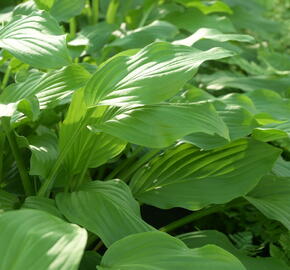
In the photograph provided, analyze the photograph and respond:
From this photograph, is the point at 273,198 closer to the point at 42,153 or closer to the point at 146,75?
the point at 146,75

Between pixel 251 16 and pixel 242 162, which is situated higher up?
pixel 242 162

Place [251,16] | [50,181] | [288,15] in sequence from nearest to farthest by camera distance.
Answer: [50,181]
[251,16]
[288,15]

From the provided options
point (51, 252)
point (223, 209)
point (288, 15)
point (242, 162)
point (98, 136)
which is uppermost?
point (51, 252)

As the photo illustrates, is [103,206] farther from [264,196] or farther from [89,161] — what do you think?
[264,196]

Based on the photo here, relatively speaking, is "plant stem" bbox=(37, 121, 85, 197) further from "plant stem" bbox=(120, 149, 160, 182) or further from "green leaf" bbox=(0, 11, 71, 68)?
"plant stem" bbox=(120, 149, 160, 182)

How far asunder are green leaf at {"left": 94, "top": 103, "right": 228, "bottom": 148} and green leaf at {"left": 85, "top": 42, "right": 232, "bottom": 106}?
7 cm

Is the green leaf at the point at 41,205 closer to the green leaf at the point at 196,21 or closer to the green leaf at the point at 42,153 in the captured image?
the green leaf at the point at 42,153

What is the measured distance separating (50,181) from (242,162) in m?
0.55

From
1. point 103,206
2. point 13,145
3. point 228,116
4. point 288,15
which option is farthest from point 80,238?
point 288,15

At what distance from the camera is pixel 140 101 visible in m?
1.44

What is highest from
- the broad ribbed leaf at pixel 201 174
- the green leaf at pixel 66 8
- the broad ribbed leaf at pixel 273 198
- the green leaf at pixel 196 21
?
the green leaf at pixel 66 8

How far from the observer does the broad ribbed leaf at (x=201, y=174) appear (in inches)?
66.5

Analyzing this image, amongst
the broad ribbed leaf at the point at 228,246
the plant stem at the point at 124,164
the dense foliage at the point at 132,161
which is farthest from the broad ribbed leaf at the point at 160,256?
the plant stem at the point at 124,164

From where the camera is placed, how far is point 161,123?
1504 millimetres
